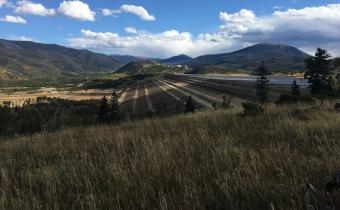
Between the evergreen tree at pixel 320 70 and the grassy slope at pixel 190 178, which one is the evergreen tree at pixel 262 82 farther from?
the grassy slope at pixel 190 178

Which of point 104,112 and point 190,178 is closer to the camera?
point 190,178

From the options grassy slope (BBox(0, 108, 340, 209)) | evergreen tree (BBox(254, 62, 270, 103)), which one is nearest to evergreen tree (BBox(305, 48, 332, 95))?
evergreen tree (BBox(254, 62, 270, 103))

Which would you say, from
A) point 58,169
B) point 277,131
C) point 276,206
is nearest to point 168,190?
point 276,206

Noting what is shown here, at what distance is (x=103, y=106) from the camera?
55906mm

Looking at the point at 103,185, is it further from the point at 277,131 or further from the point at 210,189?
the point at 277,131

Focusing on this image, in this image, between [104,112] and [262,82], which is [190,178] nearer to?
[262,82]

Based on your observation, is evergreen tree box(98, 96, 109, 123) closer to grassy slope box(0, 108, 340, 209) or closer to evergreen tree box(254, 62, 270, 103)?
evergreen tree box(254, 62, 270, 103)

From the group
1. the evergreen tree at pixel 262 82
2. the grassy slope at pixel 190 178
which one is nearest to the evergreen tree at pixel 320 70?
the evergreen tree at pixel 262 82

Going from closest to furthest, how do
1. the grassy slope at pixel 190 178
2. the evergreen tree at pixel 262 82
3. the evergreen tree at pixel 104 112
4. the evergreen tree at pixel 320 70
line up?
the grassy slope at pixel 190 178
the evergreen tree at pixel 320 70
the evergreen tree at pixel 262 82
the evergreen tree at pixel 104 112

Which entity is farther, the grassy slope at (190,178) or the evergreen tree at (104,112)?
the evergreen tree at (104,112)

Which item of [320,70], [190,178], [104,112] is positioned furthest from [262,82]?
[190,178]

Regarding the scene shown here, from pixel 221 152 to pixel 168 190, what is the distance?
1795mm

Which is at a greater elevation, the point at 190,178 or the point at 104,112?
the point at 190,178

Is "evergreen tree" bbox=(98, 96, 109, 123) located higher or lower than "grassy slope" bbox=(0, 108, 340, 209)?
lower
